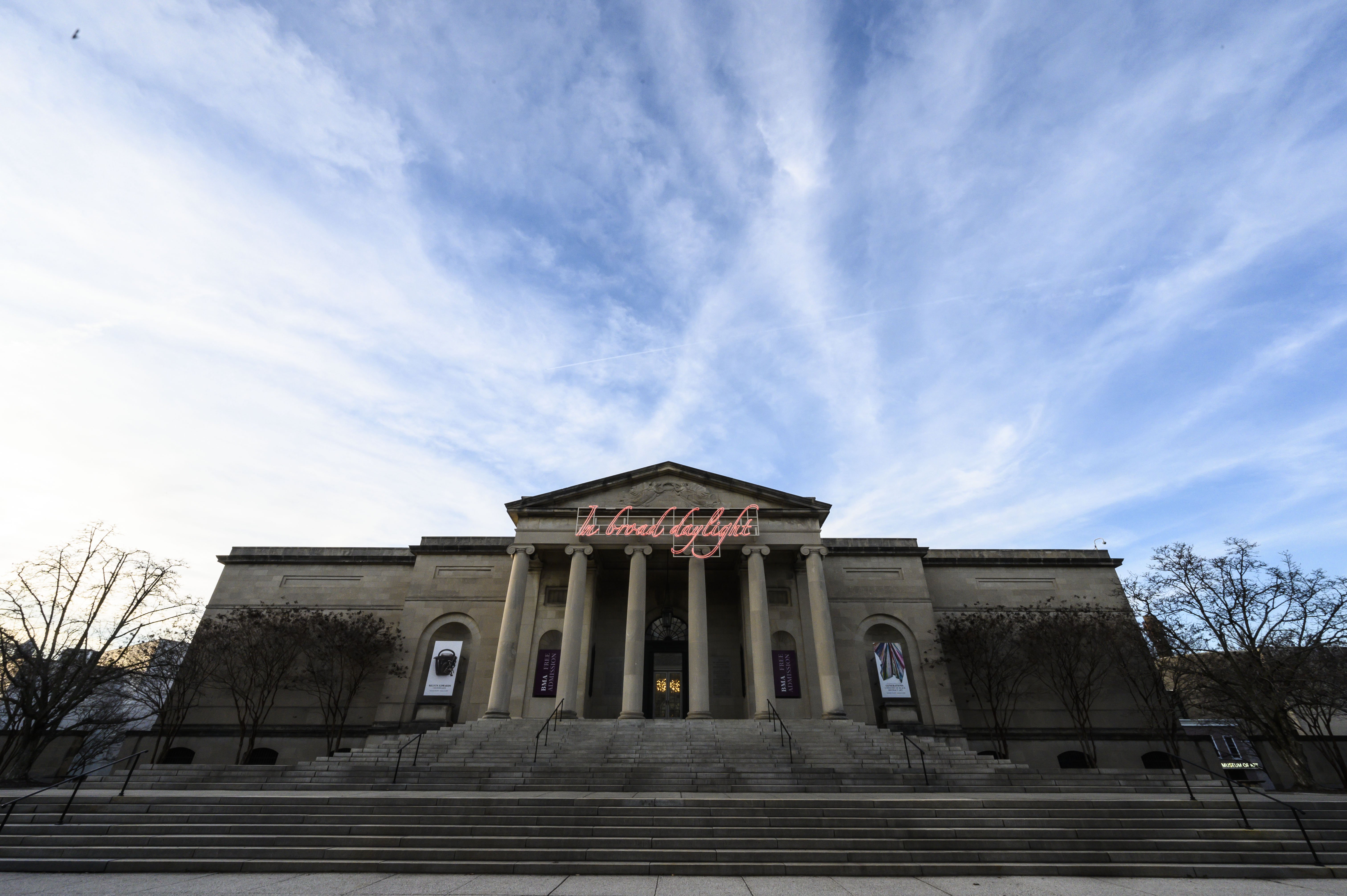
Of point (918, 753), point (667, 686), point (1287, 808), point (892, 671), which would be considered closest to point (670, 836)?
point (918, 753)

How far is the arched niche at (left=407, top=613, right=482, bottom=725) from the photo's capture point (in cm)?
2664

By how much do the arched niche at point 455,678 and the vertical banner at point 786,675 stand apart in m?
13.8

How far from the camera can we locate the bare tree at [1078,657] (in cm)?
2636

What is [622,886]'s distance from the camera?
910cm

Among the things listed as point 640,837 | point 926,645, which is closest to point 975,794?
point 640,837

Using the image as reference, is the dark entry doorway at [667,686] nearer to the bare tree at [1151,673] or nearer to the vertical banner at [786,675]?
the vertical banner at [786,675]

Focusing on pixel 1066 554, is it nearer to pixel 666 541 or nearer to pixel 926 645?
pixel 926 645

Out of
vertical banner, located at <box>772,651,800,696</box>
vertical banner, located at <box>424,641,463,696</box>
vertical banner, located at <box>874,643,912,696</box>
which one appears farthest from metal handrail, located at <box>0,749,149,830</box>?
vertical banner, located at <box>874,643,912,696</box>

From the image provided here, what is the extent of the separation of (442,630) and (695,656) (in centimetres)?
1343

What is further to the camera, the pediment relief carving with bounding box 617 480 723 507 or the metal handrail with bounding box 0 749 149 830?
the pediment relief carving with bounding box 617 480 723 507

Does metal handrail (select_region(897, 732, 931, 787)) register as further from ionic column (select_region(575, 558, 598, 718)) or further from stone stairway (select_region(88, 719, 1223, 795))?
ionic column (select_region(575, 558, 598, 718))

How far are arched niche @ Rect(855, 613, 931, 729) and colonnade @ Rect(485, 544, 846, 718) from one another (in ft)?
6.07

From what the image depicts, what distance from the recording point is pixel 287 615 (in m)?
28.1

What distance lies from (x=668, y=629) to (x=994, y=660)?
15264mm
